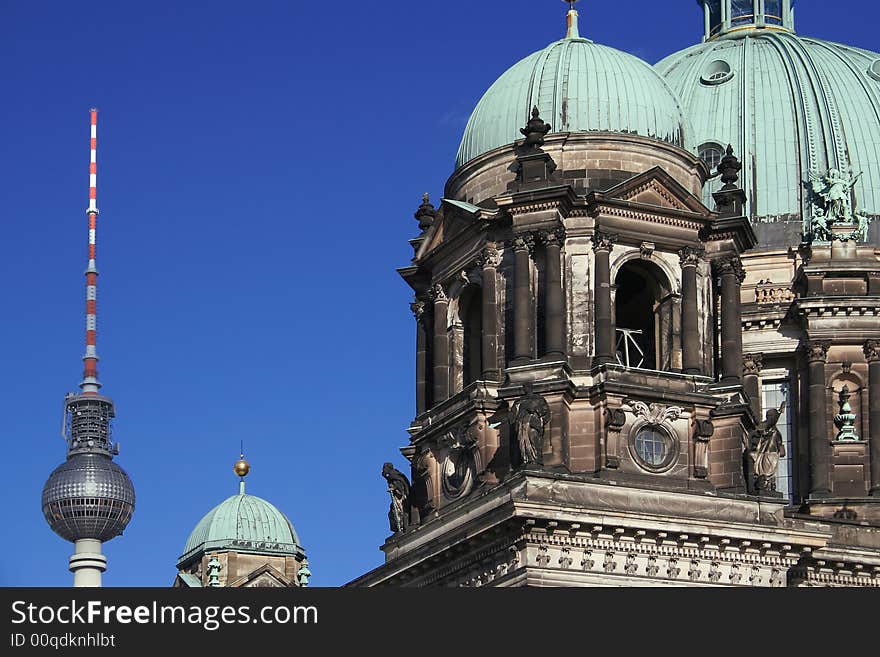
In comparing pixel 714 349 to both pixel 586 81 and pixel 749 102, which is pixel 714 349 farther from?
pixel 749 102

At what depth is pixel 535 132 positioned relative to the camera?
90.2 meters

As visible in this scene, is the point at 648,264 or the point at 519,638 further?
the point at 648,264

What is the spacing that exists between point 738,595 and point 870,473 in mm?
36980

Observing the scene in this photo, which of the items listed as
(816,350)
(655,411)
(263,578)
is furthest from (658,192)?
(263,578)

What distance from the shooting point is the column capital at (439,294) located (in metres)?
93.1

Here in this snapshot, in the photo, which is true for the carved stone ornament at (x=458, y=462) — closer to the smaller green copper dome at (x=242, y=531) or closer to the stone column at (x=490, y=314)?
the stone column at (x=490, y=314)

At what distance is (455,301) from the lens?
92812mm

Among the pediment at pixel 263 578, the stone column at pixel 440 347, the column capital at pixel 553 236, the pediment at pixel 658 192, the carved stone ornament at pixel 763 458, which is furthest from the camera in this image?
the pediment at pixel 263 578

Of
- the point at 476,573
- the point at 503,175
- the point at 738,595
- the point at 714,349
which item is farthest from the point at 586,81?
the point at 738,595

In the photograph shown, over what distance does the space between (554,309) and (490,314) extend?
262cm

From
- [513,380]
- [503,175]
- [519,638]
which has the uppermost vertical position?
[503,175]

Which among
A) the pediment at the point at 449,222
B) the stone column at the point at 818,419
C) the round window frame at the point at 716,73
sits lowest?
the stone column at the point at 818,419

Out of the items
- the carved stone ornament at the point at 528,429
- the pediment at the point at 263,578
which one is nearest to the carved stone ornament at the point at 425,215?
the carved stone ornament at the point at 528,429

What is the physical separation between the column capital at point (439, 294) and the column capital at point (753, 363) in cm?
1547
